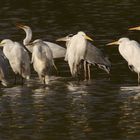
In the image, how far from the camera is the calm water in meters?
15.4

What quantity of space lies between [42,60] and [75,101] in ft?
8.84

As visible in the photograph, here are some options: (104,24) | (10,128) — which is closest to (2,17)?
(104,24)

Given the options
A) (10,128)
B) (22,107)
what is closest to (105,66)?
(22,107)

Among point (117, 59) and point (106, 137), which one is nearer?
point (106, 137)

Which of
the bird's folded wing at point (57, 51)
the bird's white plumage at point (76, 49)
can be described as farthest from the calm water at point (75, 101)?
the bird's white plumage at point (76, 49)

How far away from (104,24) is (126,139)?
14.6 metres

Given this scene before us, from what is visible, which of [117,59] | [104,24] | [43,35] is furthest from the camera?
[104,24]

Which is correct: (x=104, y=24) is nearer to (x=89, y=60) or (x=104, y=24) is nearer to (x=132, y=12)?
(x=132, y=12)

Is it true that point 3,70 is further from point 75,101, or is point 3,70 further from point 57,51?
point 57,51

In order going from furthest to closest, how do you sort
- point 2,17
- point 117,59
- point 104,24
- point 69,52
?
1. point 2,17
2. point 104,24
3. point 117,59
4. point 69,52

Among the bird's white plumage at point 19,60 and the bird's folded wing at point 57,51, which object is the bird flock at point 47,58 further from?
the bird's folded wing at point 57,51

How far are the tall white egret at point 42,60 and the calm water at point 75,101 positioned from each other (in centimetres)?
27

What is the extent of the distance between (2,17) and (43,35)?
14.0ft

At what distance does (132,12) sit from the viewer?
32.2 meters
